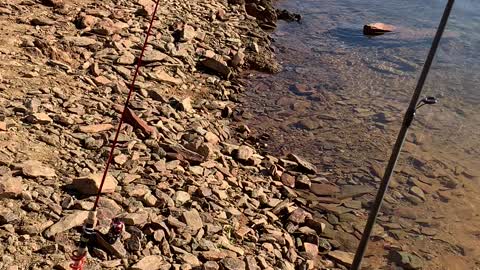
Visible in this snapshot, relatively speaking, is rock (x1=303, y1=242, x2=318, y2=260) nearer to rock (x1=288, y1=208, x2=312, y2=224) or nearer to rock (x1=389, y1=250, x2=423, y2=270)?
rock (x1=288, y1=208, x2=312, y2=224)

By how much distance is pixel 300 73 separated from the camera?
1451cm

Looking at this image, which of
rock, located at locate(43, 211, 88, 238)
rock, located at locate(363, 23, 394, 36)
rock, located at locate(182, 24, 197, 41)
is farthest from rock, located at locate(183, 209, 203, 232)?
rock, located at locate(363, 23, 394, 36)

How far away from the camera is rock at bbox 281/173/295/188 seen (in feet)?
30.0

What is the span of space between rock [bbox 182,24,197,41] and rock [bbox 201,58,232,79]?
0.84 metres

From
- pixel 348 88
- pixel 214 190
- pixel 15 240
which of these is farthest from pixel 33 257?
pixel 348 88

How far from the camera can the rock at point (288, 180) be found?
359 inches

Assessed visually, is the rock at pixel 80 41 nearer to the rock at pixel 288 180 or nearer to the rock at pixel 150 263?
the rock at pixel 288 180

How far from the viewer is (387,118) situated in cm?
1252

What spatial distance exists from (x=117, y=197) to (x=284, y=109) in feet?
21.3

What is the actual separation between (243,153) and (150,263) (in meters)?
3.79

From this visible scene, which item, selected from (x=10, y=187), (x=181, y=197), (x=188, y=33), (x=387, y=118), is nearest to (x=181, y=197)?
(x=181, y=197)

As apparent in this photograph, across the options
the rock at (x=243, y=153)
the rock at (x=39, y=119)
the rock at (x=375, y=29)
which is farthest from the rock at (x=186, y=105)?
the rock at (x=375, y=29)

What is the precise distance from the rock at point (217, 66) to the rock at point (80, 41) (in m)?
2.74

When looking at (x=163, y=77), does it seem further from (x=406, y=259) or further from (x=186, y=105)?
(x=406, y=259)
